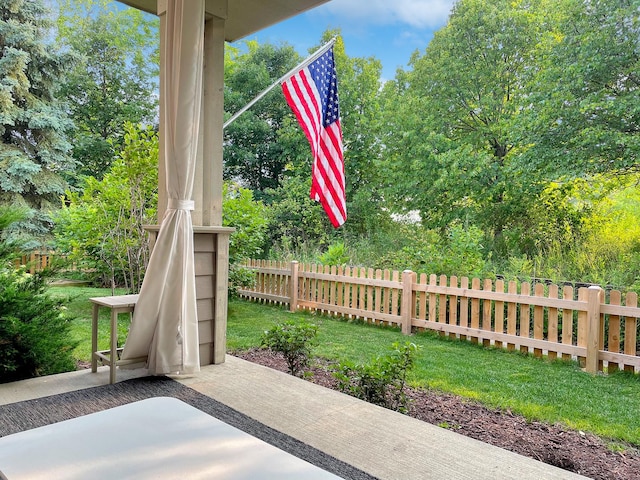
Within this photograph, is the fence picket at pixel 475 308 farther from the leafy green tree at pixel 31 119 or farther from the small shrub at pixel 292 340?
the leafy green tree at pixel 31 119

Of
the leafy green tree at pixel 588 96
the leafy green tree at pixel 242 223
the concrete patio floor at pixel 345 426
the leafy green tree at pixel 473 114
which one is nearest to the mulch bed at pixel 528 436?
the concrete patio floor at pixel 345 426

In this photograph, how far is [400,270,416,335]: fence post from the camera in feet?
15.2

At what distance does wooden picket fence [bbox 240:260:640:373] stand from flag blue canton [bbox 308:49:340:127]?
1802mm

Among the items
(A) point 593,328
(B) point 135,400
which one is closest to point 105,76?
(B) point 135,400

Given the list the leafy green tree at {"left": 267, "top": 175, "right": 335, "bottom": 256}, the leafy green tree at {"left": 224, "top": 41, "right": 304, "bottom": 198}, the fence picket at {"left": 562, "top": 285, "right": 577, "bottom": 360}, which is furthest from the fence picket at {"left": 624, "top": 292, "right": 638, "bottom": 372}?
the leafy green tree at {"left": 224, "top": 41, "right": 304, "bottom": 198}

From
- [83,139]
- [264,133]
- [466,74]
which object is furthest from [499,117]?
[83,139]

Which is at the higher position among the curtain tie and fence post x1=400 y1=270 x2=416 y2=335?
the curtain tie

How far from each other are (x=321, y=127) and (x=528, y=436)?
2896 millimetres

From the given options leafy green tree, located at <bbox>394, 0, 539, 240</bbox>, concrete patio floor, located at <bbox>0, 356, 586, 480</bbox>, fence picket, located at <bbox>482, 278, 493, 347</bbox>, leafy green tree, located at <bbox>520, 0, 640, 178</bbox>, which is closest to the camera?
concrete patio floor, located at <bbox>0, 356, 586, 480</bbox>

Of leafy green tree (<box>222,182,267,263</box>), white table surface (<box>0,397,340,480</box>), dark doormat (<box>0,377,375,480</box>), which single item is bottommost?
dark doormat (<box>0,377,375,480</box>)

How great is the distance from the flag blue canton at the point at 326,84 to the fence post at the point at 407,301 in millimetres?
1799

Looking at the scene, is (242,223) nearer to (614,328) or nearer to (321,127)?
(321,127)

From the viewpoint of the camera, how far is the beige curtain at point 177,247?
2443 mm

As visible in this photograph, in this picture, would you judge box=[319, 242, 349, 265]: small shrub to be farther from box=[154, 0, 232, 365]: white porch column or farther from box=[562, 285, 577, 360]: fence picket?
box=[154, 0, 232, 365]: white porch column
